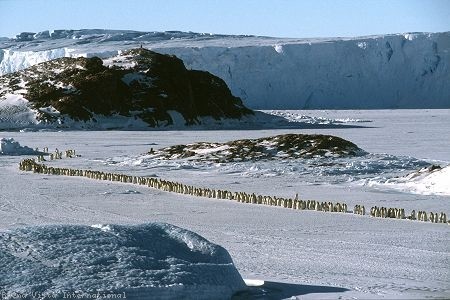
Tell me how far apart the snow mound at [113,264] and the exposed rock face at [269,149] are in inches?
921

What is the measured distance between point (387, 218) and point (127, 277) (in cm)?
1053

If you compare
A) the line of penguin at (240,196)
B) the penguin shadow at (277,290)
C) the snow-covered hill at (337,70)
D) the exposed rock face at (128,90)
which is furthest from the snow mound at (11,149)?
the snow-covered hill at (337,70)

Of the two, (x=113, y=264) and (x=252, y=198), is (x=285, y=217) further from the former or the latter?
(x=113, y=264)

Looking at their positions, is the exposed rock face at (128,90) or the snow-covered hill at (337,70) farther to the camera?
the snow-covered hill at (337,70)

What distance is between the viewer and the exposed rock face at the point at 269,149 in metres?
34.2

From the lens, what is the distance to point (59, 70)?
76938mm

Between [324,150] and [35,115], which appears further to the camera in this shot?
[35,115]

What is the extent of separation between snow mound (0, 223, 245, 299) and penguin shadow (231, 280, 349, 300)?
0.15 meters

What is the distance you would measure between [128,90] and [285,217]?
53633mm

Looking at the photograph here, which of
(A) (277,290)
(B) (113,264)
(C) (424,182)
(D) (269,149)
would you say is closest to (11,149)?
(D) (269,149)

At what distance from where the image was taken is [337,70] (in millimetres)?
98938

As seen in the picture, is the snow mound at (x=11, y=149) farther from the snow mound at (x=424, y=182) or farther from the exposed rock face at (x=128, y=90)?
the exposed rock face at (x=128, y=90)

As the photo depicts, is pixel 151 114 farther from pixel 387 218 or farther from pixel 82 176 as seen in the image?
pixel 387 218

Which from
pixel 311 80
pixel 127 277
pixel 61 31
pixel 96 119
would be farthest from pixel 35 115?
pixel 61 31
